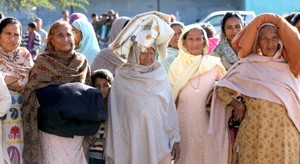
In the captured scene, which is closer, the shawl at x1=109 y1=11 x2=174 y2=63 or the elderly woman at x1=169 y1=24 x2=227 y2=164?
the shawl at x1=109 y1=11 x2=174 y2=63

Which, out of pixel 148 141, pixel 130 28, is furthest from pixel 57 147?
pixel 130 28

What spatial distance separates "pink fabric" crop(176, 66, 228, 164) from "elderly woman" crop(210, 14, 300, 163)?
60cm

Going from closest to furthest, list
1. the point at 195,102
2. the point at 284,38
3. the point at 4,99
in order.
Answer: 1. the point at 4,99
2. the point at 284,38
3. the point at 195,102

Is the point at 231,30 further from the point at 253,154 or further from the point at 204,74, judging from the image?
the point at 253,154

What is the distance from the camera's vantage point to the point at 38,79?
5.91 metres

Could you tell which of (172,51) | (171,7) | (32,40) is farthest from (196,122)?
(171,7)

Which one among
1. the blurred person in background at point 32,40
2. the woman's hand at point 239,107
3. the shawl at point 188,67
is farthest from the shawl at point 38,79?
the blurred person in background at point 32,40

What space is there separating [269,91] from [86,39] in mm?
3098

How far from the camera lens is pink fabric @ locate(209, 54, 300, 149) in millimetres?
6148

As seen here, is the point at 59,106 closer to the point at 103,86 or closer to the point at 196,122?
the point at 103,86

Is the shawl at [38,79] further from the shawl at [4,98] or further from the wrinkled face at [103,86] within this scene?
the wrinkled face at [103,86]

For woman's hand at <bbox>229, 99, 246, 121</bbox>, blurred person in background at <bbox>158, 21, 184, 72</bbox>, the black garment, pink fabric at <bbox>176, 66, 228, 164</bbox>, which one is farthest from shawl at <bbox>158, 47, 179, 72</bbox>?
the black garment

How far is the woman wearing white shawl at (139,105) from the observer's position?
20.4 ft

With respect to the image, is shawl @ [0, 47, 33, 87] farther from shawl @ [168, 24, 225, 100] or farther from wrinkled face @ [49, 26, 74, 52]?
shawl @ [168, 24, 225, 100]
